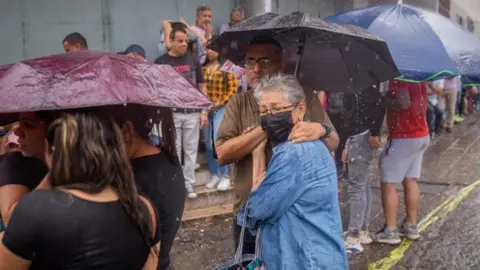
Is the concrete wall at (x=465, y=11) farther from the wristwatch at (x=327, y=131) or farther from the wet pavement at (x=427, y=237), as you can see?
the wristwatch at (x=327, y=131)

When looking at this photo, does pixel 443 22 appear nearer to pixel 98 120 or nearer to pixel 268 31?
pixel 268 31

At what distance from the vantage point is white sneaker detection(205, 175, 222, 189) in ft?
23.9

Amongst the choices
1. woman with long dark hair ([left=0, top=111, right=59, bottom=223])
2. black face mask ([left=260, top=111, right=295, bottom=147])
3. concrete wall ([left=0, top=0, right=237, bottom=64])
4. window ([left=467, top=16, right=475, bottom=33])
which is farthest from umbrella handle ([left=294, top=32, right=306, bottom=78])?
window ([left=467, top=16, right=475, bottom=33])

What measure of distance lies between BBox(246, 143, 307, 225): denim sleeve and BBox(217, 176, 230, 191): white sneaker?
14.0 ft

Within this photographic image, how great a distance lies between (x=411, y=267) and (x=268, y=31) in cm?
298

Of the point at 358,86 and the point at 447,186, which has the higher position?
the point at 358,86

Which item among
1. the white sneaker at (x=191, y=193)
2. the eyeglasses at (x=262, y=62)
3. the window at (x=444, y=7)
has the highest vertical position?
the window at (x=444, y=7)

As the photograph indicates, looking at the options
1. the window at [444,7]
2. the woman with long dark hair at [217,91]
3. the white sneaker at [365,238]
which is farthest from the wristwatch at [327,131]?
the window at [444,7]

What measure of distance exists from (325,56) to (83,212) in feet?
7.89

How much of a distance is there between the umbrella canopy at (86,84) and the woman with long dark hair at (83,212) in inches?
6.6

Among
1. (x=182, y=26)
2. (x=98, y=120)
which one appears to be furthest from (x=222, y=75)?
(x=98, y=120)

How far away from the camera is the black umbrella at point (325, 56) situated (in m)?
3.72

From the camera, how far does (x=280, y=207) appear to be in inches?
112

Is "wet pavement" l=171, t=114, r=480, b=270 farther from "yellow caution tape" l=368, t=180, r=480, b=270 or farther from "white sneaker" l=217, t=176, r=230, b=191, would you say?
"white sneaker" l=217, t=176, r=230, b=191
